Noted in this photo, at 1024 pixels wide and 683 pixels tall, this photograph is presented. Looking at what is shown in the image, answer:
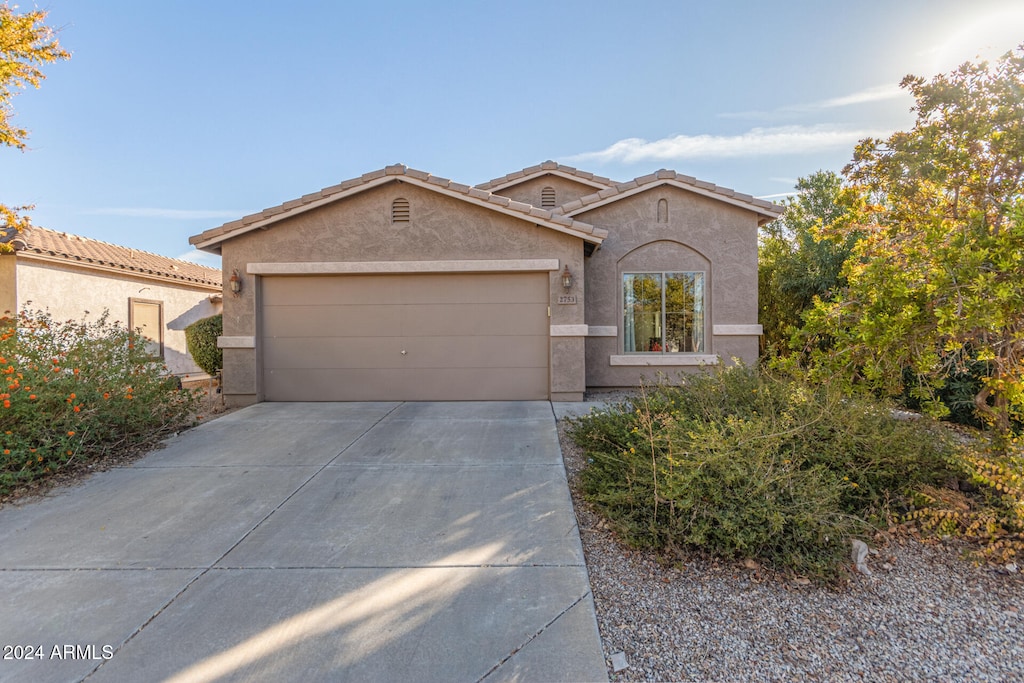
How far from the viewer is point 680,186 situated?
386 inches

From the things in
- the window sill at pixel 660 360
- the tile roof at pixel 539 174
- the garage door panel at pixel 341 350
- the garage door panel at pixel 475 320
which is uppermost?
the tile roof at pixel 539 174

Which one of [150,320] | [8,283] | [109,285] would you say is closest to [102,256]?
[109,285]

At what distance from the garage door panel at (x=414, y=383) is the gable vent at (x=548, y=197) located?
497 cm

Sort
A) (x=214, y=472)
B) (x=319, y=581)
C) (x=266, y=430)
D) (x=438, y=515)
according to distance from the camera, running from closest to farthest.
Answer: (x=319, y=581), (x=438, y=515), (x=214, y=472), (x=266, y=430)

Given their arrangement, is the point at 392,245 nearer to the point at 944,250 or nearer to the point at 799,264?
the point at 944,250

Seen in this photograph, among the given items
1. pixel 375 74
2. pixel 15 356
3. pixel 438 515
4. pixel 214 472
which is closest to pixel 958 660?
pixel 438 515

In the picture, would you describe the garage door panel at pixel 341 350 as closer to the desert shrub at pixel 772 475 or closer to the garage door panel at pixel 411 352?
the garage door panel at pixel 411 352

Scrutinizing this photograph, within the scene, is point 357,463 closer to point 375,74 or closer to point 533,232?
point 533,232

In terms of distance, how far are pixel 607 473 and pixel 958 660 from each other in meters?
2.40

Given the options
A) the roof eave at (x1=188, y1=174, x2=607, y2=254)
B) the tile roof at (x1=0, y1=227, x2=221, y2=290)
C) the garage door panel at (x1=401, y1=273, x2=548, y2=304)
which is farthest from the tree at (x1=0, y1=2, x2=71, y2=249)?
the garage door panel at (x1=401, y1=273, x2=548, y2=304)

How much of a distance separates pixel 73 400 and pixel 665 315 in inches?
361

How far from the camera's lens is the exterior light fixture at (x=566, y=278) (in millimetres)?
8648

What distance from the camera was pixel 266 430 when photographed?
6.95m

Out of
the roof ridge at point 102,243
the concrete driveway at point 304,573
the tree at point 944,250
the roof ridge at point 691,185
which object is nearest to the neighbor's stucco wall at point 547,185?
the roof ridge at point 691,185
